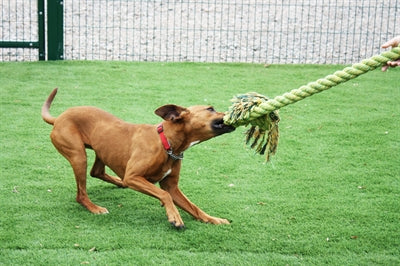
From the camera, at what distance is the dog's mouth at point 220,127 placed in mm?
4543

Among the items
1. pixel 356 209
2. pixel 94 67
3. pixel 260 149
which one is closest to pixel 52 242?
pixel 260 149

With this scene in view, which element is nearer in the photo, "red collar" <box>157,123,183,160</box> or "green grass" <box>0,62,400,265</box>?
"green grass" <box>0,62,400,265</box>

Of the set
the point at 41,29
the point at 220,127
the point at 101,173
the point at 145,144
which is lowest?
the point at 101,173

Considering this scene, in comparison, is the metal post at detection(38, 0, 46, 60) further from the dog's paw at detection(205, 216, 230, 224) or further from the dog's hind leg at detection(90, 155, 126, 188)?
the dog's paw at detection(205, 216, 230, 224)

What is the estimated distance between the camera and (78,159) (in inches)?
Answer: 194

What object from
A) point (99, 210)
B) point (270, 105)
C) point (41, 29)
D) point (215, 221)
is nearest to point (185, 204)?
point (215, 221)

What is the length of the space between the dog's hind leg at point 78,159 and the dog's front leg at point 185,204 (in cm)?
52

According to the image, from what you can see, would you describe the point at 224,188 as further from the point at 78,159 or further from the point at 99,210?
the point at 78,159

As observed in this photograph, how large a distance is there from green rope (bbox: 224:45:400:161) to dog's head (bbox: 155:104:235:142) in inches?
3.9

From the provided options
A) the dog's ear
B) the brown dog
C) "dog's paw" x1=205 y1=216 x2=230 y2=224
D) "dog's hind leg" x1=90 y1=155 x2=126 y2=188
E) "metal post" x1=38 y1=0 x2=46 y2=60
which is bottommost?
"dog's paw" x1=205 y1=216 x2=230 y2=224

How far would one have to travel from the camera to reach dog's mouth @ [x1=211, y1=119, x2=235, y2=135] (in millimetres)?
4543

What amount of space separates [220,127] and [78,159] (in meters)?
1.16

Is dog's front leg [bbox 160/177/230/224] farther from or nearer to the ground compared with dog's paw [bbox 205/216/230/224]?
farther from the ground

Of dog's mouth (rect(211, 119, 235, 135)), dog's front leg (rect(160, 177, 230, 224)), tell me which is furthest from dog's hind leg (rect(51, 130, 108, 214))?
dog's mouth (rect(211, 119, 235, 135))
